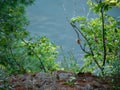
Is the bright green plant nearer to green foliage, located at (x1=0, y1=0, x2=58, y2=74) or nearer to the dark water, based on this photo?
green foliage, located at (x1=0, y1=0, x2=58, y2=74)

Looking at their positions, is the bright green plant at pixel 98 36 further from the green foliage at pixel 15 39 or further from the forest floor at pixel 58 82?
the green foliage at pixel 15 39

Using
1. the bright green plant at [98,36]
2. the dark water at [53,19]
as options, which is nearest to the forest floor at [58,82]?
the bright green plant at [98,36]

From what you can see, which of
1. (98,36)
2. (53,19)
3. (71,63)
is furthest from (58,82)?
(53,19)

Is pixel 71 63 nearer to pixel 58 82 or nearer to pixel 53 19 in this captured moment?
pixel 58 82

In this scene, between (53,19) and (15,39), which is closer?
(15,39)

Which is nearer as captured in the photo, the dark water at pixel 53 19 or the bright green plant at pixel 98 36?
the bright green plant at pixel 98 36

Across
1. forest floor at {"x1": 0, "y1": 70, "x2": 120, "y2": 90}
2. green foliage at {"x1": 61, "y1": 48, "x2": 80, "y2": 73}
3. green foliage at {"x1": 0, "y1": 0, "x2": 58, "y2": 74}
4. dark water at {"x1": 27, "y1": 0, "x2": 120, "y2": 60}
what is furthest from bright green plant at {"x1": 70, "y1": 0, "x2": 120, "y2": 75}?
dark water at {"x1": 27, "y1": 0, "x2": 120, "y2": 60}

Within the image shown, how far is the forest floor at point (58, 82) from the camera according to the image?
364cm

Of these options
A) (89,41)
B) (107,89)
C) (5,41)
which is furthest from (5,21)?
(107,89)

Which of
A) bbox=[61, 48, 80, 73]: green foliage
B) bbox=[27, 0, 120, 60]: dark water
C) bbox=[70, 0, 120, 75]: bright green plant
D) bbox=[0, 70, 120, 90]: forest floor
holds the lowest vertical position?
bbox=[0, 70, 120, 90]: forest floor

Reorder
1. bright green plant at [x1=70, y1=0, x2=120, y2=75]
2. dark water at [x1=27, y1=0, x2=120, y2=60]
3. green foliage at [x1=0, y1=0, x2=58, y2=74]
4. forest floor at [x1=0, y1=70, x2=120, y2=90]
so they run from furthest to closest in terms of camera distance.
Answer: dark water at [x1=27, y1=0, x2=120, y2=60], green foliage at [x1=0, y1=0, x2=58, y2=74], bright green plant at [x1=70, y1=0, x2=120, y2=75], forest floor at [x1=0, y1=70, x2=120, y2=90]

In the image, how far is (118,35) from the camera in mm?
4695

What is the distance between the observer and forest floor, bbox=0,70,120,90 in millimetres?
3642

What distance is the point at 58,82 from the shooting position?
12.5 ft
